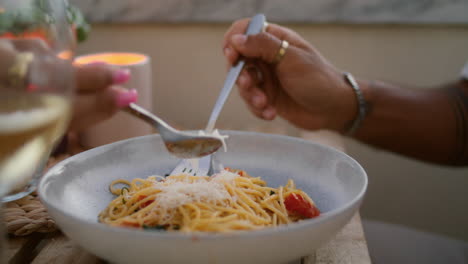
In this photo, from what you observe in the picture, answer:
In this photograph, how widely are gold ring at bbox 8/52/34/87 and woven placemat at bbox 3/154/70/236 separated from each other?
35 cm

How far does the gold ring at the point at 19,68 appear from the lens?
315mm

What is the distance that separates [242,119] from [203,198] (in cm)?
137

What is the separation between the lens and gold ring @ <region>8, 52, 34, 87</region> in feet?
1.03

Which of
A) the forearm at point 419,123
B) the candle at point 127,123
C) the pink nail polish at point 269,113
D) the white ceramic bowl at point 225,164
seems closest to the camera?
the white ceramic bowl at point 225,164

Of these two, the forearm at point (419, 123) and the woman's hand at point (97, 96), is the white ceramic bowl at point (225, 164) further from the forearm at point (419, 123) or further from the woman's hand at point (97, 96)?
the forearm at point (419, 123)

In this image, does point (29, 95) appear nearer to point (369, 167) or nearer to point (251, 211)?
point (251, 211)

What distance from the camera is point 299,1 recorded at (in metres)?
1.71

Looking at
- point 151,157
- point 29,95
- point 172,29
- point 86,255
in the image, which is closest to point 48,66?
point 29,95

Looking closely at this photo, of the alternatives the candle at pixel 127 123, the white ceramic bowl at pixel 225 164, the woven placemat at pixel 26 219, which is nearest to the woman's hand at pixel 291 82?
the candle at pixel 127 123

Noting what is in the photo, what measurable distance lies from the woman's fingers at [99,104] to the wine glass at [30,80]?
250mm

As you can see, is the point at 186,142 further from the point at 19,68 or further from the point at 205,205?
the point at 19,68

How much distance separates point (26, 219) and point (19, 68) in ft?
1.27

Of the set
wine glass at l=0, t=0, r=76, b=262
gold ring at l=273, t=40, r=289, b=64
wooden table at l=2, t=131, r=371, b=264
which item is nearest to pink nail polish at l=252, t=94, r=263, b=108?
gold ring at l=273, t=40, r=289, b=64

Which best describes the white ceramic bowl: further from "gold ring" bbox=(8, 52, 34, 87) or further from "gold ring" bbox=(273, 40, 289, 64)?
"gold ring" bbox=(273, 40, 289, 64)
